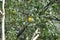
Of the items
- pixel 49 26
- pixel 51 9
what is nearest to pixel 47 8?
pixel 51 9

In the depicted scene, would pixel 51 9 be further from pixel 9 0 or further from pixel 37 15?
pixel 9 0

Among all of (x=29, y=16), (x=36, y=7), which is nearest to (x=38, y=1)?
(x=36, y=7)

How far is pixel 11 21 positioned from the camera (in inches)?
92.4

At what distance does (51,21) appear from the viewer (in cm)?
243

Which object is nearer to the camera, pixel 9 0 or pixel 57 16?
pixel 9 0

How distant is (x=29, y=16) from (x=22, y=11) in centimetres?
13

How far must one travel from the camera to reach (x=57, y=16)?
2465 mm

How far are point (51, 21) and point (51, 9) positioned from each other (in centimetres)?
16

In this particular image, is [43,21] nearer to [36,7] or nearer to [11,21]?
[36,7]

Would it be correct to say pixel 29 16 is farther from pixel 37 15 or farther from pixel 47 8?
pixel 47 8

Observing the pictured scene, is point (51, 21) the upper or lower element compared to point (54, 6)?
lower

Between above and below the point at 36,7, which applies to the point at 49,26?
below

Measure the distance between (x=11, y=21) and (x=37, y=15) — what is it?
345 mm

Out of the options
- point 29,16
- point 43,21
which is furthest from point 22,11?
point 43,21
